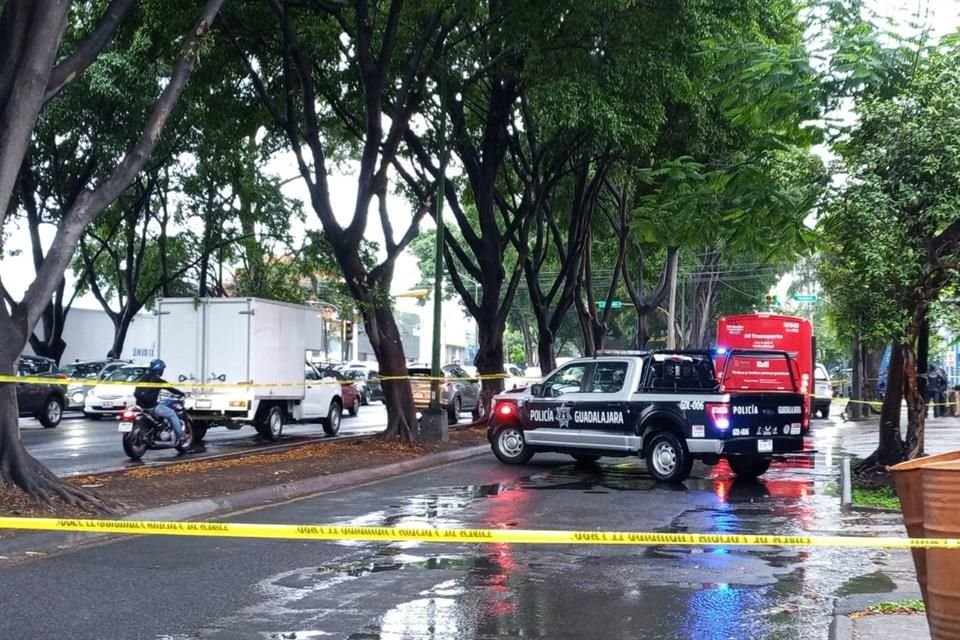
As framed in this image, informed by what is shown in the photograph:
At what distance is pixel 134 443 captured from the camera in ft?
56.3

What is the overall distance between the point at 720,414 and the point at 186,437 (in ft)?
30.1

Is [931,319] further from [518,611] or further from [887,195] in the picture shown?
[518,611]

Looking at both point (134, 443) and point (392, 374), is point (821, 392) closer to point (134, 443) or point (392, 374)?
point (392, 374)

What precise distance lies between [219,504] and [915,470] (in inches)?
328

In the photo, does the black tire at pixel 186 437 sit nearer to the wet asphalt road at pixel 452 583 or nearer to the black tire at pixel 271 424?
the black tire at pixel 271 424

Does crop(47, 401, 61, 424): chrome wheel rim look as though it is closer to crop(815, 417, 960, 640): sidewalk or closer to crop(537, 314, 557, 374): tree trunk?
crop(537, 314, 557, 374): tree trunk

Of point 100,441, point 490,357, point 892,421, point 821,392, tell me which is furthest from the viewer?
point 821,392

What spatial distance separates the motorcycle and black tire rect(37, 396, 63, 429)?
8640mm

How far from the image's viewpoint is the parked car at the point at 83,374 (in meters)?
29.0

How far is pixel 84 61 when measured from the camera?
11.3m

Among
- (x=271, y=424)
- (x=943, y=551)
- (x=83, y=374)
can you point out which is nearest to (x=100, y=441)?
(x=271, y=424)

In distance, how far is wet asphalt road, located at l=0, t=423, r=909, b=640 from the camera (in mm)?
6672

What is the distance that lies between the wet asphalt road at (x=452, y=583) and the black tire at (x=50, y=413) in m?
15.2

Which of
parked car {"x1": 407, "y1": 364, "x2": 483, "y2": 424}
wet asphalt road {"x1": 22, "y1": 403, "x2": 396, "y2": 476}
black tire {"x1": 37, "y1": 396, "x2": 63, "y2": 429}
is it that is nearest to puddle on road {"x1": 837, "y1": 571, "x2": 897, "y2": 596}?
wet asphalt road {"x1": 22, "y1": 403, "x2": 396, "y2": 476}
